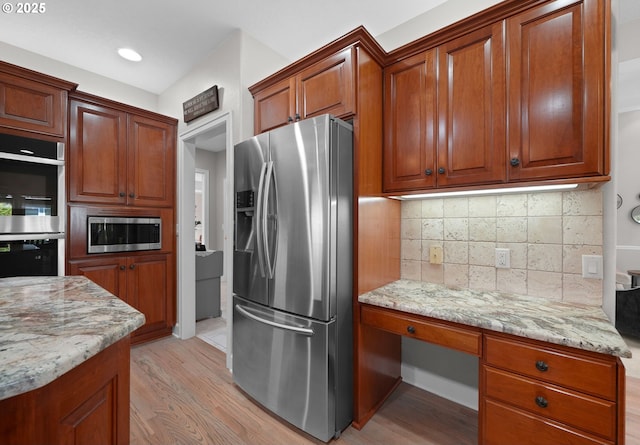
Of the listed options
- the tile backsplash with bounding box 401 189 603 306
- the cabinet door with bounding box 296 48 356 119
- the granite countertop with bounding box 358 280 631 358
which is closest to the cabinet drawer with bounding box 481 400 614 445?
the granite countertop with bounding box 358 280 631 358

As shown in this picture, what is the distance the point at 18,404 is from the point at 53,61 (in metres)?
3.49

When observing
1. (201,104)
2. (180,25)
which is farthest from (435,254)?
(180,25)

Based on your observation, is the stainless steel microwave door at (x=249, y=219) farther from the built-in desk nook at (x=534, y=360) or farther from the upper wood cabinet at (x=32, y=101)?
the upper wood cabinet at (x=32, y=101)

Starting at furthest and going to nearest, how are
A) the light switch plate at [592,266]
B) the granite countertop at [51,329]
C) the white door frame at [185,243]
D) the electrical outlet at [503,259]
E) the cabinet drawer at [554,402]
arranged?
the white door frame at [185,243] < the electrical outlet at [503,259] < the light switch plate at [592,266] < the cabinet drawer at [554,402] < the granite countertop at [51,329]

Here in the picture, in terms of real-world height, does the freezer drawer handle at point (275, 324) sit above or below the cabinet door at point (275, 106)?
below

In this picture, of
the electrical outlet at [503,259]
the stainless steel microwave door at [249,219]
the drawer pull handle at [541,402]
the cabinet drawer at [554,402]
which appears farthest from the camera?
the stainless steel microwave door at [249,219]

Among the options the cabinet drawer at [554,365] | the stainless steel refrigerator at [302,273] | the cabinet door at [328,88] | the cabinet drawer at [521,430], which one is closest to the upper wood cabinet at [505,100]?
the cabinet door at [328,88]

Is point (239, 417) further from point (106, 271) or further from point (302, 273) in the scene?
point (106, 271)

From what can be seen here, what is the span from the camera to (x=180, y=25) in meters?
2.32

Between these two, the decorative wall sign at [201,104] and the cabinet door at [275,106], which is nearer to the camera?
the cabinet door at [275,106]

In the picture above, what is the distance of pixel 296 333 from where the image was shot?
66.8 inches

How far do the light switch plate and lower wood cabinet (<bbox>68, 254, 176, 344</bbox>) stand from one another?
134 inches

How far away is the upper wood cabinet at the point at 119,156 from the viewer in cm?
250

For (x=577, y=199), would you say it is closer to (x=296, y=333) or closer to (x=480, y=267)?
(x=480, y=267)
